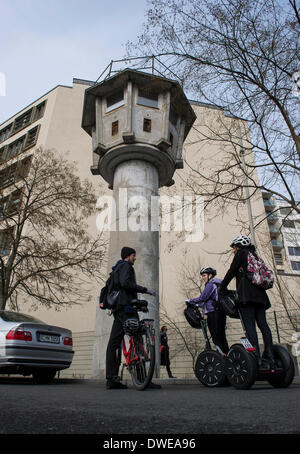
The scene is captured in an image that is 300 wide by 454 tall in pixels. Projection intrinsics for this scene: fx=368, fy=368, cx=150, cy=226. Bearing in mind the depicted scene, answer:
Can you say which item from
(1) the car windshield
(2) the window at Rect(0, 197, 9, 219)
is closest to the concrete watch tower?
(1) the car windshield

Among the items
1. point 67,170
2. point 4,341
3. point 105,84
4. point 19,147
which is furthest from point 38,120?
point 4,341

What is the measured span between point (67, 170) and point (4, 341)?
9507 mm

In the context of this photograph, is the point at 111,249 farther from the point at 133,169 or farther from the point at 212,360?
the point at 212,360

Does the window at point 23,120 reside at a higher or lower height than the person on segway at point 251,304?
higher

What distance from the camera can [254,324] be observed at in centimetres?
496

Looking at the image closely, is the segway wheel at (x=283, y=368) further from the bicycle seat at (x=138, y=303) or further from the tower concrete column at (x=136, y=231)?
the tower concrete column at (x=136, y=231)

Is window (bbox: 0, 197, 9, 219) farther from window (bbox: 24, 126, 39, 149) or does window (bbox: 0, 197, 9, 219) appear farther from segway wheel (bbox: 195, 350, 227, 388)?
window (bbox: 24, 126, 39, 149)

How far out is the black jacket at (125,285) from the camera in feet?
17.4

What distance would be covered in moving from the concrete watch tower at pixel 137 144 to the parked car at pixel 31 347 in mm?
1681

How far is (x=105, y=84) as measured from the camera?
38.3 ft

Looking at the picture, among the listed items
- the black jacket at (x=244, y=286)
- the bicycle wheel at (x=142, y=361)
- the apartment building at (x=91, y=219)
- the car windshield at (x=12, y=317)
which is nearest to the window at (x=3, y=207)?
the car windshield at (x=12, y=317)

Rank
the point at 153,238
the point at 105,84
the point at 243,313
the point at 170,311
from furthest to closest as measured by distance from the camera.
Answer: the point at 170,311, the point at 105,84, the point at 153,238, the point at 243,313

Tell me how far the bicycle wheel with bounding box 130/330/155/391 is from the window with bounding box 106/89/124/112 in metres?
8.45

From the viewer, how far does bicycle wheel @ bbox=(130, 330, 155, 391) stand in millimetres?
4707
